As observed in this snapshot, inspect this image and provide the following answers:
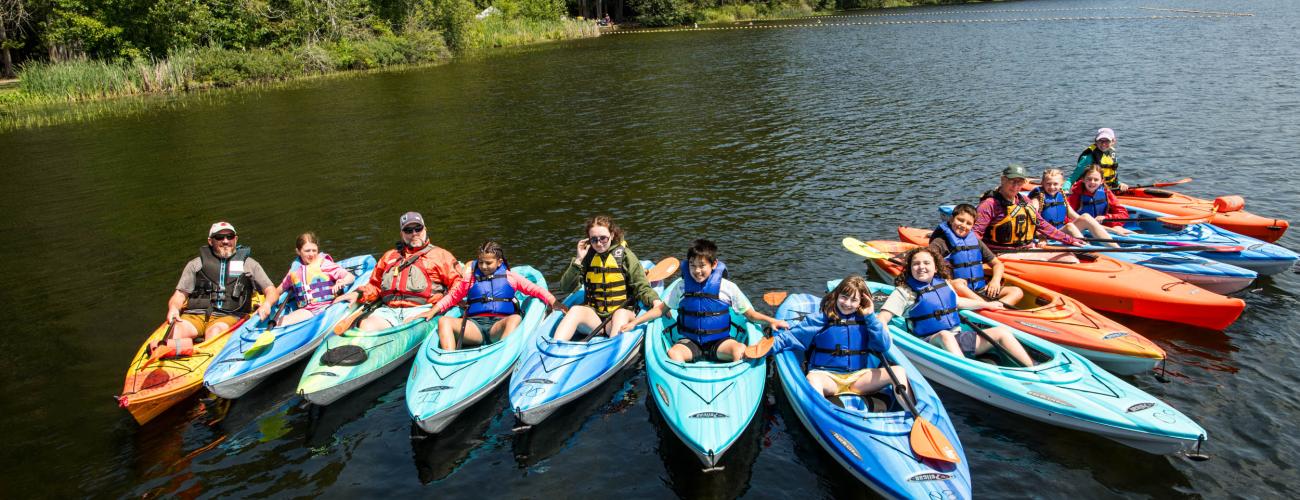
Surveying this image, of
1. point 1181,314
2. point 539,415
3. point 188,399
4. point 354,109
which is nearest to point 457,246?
point 188,399

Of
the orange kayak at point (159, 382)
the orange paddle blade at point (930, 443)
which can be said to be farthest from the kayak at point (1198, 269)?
the orange kayak at point (159, 382)

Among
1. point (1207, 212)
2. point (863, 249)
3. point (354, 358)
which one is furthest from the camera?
point (1207, 212)

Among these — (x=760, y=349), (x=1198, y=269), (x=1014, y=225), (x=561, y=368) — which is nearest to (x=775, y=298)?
(x=760, y=349)

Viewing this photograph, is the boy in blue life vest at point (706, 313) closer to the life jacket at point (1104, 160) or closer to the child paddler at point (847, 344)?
the child paddler at point (847, 344)

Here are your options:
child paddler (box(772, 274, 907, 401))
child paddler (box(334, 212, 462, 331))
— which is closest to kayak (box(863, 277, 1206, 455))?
child paddler (box(772, 274, 907, 401))

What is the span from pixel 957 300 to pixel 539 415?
444 centimetres

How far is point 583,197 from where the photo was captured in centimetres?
1554

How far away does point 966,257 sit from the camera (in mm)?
8719

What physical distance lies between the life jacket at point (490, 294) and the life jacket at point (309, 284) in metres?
2.13

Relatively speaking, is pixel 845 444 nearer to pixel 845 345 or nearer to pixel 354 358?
pixel 845 345

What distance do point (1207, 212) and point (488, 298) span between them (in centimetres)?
1065

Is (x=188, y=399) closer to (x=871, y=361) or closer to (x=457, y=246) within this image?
(x=457, y=246)

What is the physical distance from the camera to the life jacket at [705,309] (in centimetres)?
745

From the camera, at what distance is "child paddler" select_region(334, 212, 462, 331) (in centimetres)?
867
